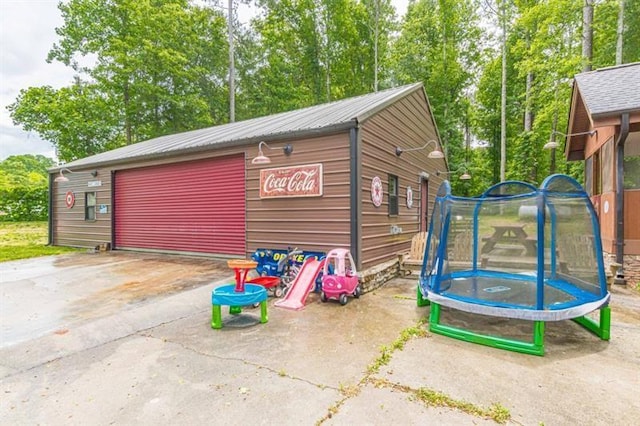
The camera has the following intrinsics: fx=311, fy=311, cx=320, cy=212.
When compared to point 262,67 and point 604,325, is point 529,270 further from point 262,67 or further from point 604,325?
point 262,67

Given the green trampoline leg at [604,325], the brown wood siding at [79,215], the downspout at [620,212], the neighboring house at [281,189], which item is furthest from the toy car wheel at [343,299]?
the brown wood siding at [79,215]

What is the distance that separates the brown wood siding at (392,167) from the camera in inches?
250

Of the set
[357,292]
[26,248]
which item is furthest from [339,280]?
[26,248]

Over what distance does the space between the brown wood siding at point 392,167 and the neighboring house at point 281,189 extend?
0.10 ft

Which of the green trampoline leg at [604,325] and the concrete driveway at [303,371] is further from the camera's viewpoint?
the green trampoline leg at [604,325]

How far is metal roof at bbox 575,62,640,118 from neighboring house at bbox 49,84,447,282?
3.99 meters

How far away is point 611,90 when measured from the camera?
22.7 ft

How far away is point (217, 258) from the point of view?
857 cm

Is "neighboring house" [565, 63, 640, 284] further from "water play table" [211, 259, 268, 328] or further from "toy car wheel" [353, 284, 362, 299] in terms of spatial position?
"water play table" [211, 259, 268, 328]

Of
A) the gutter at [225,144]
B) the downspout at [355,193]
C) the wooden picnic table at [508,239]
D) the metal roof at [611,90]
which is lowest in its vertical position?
the wooden picnic table at [508,239]

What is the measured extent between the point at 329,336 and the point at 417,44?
932 inches

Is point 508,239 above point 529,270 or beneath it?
above

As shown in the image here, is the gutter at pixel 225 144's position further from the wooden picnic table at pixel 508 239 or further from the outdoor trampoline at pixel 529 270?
the wooden picnic table at pixel 508 239

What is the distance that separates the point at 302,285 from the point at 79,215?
36.3 feet
